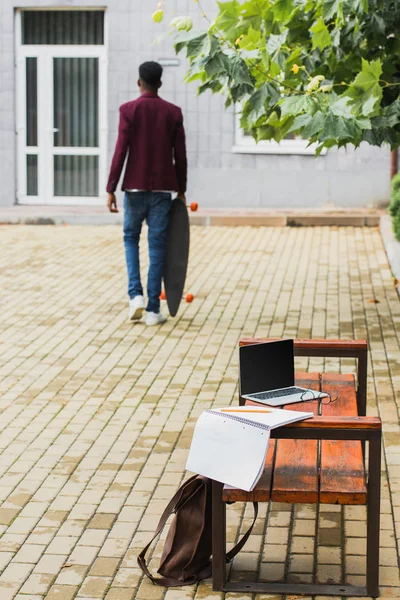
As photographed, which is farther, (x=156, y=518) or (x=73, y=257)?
(x=73, y=257)

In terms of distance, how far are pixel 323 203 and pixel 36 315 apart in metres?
9.17

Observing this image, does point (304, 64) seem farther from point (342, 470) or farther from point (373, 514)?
point (373, 514)

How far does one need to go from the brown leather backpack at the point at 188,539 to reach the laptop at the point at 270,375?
62cm

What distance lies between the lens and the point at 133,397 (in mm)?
7258

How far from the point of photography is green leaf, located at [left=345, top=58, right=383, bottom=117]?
6852 millimetres

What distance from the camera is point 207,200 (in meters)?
18.6

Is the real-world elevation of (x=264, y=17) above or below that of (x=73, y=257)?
above

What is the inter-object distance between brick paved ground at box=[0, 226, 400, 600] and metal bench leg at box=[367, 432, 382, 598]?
0.12m

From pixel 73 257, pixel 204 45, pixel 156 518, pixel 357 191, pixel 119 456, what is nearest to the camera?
pixel 156 518

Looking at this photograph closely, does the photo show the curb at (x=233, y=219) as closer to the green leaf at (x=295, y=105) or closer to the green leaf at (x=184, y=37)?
the green leaf at (x=184, y=37)

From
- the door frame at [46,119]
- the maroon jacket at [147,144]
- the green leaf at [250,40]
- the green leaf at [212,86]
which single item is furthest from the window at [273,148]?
the green leaf at [250,40]

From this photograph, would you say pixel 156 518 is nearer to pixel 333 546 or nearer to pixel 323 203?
pixel 333 546

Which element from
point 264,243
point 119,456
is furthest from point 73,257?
point 119,456

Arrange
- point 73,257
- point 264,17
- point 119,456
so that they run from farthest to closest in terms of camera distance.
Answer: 1. point 73,257
2. point 264,17
3. point 119,456
